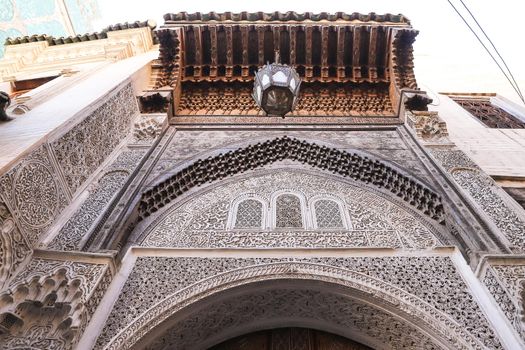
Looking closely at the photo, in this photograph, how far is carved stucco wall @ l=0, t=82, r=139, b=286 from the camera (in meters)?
1.97

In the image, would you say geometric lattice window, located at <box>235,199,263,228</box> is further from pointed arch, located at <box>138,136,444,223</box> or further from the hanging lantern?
the hanging lantern

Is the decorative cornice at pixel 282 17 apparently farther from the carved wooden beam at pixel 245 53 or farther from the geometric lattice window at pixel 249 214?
the geometric lattice window at pixel 249 214

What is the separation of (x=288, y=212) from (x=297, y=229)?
24 cm

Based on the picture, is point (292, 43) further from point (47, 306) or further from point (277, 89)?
point (47, 306)

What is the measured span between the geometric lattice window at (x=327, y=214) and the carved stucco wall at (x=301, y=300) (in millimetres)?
464

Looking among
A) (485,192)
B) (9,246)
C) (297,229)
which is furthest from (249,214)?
(485,192)

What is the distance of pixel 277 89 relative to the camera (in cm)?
260

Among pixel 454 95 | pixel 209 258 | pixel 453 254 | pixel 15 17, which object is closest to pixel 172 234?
pixel 209 258

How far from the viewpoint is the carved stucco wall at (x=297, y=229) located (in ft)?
8.21

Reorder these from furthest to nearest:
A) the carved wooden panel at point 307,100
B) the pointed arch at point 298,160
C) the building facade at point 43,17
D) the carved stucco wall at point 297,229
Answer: the building facade at point 43,17
the carved wooden panel at point 307,100
the pointed arch at point 298,160
the carved stucco wall at point 297,229

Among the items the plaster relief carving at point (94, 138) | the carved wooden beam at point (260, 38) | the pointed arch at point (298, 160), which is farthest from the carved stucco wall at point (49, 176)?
the carved wooden beam at point (260, 38)

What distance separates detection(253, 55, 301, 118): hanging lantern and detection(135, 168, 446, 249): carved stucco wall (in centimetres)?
74

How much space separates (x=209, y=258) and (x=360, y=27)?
325cm

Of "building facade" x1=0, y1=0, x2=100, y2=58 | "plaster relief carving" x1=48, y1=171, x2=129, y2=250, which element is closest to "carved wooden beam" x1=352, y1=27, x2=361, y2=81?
"plaster relief carving" x1=48, y1=171, x2=129, y2=250
